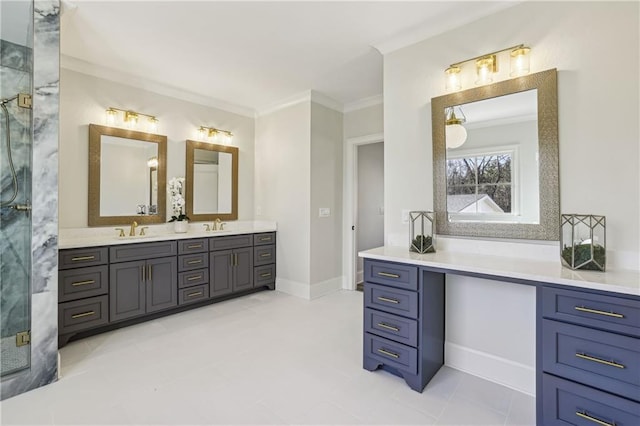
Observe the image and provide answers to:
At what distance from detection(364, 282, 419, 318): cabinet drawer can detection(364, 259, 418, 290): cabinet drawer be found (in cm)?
4

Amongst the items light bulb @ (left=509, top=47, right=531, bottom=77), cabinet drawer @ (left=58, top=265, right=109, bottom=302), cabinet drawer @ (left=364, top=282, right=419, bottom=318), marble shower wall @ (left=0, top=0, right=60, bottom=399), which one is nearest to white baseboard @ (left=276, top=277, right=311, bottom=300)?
cabinet drawer @ (left=364, top=282, right=419, bottom=318)

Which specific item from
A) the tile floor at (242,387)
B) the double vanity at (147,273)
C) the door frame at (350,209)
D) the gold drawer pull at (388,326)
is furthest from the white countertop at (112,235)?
the gold drawer pull at (388,326)

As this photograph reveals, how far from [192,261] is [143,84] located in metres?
2.16

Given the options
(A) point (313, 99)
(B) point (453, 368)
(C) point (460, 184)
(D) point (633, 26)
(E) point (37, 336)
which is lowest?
(B) point (453, 368)

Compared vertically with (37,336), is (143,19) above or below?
above

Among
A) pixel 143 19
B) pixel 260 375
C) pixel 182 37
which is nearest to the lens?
pixel 260 375

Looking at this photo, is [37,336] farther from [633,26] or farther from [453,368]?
[633,26]

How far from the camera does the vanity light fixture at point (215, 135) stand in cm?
409

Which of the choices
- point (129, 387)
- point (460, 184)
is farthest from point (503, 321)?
point (129, 387)

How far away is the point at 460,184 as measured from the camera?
2.31 meters

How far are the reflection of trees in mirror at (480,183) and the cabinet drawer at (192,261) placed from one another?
8.95 ft

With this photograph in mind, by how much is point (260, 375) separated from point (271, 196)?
2.71m

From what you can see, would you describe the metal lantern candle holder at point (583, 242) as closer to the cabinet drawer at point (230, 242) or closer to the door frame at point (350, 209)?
the door frame at point (350, 209)

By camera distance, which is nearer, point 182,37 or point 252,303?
point 182,37
